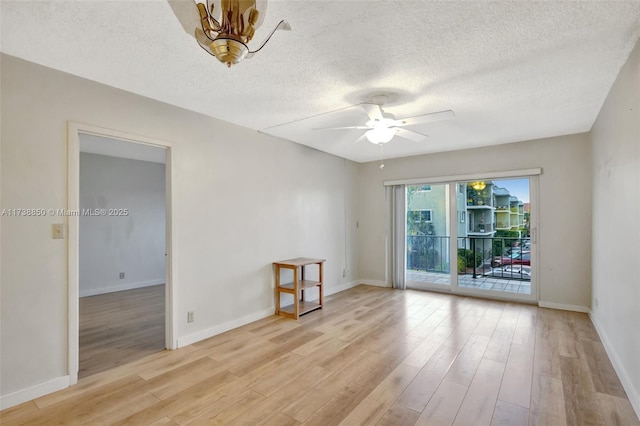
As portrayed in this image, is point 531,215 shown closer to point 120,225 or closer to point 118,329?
point 118,329

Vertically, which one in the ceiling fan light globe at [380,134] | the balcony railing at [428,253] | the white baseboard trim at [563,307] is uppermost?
the ceiling fan light globe at [380,134]

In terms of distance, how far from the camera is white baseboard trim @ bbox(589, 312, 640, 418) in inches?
81.6

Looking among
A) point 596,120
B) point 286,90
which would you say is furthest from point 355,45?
point 596,120

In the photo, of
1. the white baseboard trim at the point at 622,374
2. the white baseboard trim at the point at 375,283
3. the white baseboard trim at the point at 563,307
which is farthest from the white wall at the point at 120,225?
the white baseboard trim at the point at 622,374

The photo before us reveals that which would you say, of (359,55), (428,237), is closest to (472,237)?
(428,237)

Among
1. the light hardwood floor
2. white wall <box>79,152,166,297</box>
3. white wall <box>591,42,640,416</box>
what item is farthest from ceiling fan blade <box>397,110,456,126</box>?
white wall <box>79,152,166,297</box>

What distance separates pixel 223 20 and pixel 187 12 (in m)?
0.16

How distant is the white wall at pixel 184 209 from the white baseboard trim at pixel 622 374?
11.0 feet

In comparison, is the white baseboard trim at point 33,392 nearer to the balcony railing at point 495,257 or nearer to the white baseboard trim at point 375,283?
the white baseboard trim at point 375,283

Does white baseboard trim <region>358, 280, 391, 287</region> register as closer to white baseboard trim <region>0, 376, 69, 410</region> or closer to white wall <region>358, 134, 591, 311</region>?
white wall <region>358, 134, 591, 311</region>

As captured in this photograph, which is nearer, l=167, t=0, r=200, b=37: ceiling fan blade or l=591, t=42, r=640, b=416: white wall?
l=167, t=0, r=200, b=37: ceiling fan blade

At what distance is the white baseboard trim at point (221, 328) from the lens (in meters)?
3.22

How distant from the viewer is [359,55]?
222 centimetres

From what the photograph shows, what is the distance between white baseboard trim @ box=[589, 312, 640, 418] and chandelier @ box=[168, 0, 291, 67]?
3.11 meters
